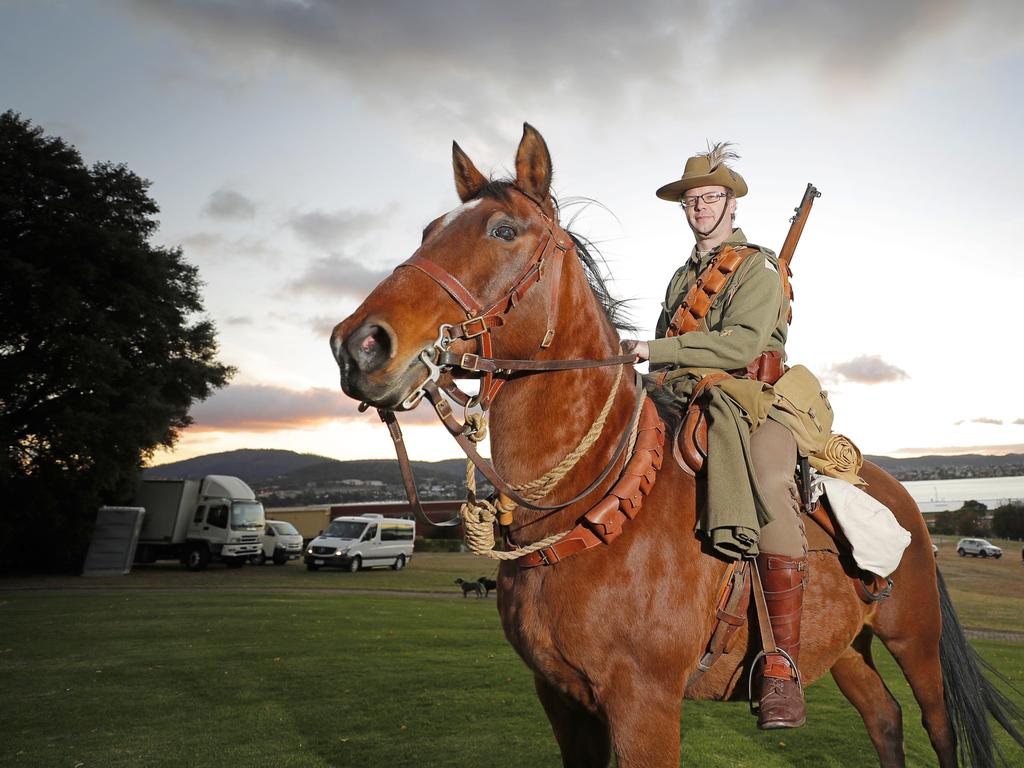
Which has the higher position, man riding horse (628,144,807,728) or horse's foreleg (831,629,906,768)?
man riding horse (628,144,807,728)

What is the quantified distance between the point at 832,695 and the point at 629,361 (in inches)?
313

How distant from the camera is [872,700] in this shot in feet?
14.6

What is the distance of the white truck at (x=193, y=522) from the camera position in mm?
31484

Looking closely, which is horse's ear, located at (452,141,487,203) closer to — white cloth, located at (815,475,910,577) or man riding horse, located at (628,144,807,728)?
man riding horse, located at (628,144,807,728)

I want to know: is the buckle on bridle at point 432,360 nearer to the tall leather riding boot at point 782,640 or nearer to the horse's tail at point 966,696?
the tall leather riding boot at point 782,640

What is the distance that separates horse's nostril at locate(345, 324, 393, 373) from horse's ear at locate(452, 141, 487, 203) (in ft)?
3.26

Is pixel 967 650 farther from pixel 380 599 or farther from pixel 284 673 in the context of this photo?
pixel 380 599

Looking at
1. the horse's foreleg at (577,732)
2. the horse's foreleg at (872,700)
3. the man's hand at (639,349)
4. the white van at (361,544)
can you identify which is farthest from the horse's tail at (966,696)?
the white van at (361,544)

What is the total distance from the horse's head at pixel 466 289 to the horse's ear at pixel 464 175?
0.05ft

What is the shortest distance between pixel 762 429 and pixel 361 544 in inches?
1230

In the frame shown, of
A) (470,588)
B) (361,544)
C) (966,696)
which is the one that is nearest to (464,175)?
(966,696)

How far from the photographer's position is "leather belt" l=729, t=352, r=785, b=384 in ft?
11.7

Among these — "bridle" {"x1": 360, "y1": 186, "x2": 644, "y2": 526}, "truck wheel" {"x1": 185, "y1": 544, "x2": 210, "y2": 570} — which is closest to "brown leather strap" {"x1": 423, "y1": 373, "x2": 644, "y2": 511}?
"bridle" {"x1": 360, "y1": 186, "x2": 644, "y2": 526}

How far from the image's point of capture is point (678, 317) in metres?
3.45
